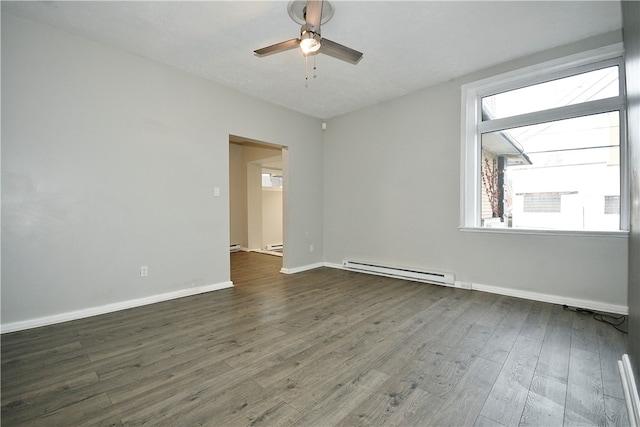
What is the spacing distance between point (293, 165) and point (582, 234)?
385cm

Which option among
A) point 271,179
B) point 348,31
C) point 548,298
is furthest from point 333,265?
point 271,179

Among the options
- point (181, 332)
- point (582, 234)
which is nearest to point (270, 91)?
point (181, 332)

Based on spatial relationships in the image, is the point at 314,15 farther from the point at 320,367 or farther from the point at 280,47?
the point at 320,367

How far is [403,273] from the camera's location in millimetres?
4105

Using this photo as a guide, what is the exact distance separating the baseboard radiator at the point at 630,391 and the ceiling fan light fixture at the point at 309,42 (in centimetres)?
285

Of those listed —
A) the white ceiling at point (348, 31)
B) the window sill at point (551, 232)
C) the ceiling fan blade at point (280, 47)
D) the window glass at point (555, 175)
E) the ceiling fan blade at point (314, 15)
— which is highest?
the white ceiling at point (348, 31)

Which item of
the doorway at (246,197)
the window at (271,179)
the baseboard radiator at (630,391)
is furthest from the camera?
the window at (271,179)

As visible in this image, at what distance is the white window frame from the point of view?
2.74 metres

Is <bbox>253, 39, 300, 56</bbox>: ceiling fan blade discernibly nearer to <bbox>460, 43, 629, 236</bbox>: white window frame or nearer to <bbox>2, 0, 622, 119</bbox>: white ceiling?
<bbox>2, 0, 622, 119</bbox>: white ceiling

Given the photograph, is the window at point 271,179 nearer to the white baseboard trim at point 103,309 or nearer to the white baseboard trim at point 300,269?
the white baseboard trim at point 300,269

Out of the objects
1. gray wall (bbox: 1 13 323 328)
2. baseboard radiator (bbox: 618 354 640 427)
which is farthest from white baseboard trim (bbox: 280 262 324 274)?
baseboard radiator (bbox: 618 354 640 427)

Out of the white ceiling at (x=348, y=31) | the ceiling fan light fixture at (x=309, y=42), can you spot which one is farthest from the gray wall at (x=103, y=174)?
the ceiling fan light fixture at (x=309, y=42)

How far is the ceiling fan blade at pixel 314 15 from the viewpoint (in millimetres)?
1975

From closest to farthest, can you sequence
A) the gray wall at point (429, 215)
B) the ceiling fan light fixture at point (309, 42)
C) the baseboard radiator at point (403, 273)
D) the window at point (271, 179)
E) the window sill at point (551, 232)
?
the ceiling fan light fixture at point (309, 42) < the window sill at point (551, 232) < the gray wall at point (429, 215) < the baseboard radiator at point (403, 273) < the window at point (271, 179)
